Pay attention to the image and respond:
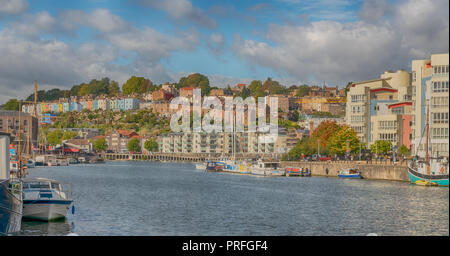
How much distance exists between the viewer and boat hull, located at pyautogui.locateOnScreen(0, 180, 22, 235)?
66.6ft

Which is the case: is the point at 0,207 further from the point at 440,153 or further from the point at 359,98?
the point at 359,98

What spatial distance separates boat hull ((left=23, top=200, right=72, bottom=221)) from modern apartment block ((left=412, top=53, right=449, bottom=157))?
143 feet

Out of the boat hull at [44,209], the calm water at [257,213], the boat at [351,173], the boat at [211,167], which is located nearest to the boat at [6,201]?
the calm water at [257,213]

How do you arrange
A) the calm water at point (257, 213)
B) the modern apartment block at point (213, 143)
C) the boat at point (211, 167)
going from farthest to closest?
the modern apartment block at point (213, 143)
the boat at point (211, 167)
the calm water at point (257, 213)

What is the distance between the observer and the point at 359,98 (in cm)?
9012

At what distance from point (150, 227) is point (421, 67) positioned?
49795mm

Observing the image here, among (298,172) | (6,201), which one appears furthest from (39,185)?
(298,172)

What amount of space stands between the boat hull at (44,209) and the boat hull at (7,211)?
4.48 m

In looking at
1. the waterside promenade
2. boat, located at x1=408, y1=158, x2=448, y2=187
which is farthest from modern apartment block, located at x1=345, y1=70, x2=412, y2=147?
boat, located at x1=408, y1=158, x2=448, y2=187

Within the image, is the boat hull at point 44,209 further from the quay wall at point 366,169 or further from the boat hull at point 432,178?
the quay wall at point 366,169

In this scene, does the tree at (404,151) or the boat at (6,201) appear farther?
the tree at (404,151)

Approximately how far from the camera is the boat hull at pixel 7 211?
20312 mm

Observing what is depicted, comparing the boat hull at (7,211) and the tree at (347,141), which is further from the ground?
the tree at (347,141)

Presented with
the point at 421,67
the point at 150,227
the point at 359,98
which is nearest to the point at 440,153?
the point at 421,67
